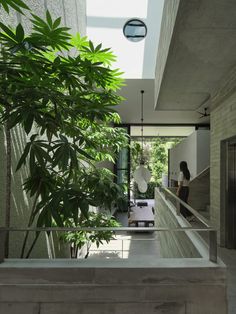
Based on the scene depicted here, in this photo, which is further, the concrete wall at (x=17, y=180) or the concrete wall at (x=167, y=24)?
the concrete wall at (x=167, y=24)

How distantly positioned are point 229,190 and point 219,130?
952 millimetres

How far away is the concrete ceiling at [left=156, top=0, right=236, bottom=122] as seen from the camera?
7.70 feet

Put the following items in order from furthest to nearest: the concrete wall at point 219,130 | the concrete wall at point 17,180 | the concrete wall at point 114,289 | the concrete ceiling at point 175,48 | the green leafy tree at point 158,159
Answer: the green leafy tree at point 158,159 < the concrete wall at point 219,130 < the concrete ceiling at point 175,48 < the concrete wall at point 17,180 < the concrete wall at point 114,289

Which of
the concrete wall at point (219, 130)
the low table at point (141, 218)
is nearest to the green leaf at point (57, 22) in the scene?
the concrete wall at point (219, 130)

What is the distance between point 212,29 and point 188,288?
2212 mm

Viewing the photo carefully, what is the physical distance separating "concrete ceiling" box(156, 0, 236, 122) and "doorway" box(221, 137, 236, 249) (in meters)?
1.04

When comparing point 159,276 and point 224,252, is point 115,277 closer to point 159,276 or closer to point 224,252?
point 159,276

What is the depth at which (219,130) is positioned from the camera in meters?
4.63

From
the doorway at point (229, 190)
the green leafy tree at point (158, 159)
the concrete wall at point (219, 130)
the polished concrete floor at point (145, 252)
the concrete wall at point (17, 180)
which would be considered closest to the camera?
the concrete wall at point (17, 180)

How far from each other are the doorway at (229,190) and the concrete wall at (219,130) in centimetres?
7

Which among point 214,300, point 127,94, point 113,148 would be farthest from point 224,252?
point 127,94

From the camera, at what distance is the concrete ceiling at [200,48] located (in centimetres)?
235

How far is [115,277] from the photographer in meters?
1.51

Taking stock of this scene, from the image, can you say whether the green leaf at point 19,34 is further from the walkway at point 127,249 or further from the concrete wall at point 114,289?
the walkway at point 127,249
